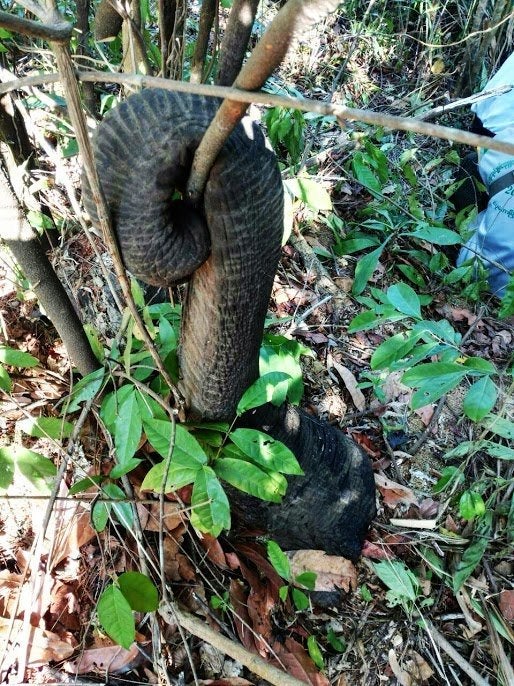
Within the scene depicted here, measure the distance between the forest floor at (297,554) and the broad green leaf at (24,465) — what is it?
0.01 meters

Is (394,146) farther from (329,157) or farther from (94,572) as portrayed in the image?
(94,572)

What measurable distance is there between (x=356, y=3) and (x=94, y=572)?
4441mm

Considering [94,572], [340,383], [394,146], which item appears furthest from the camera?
[394,146]

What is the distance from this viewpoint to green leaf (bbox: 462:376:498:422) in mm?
1365

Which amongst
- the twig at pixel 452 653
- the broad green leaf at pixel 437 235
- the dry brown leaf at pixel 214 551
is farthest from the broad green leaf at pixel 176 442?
the broad green leaf at pixel 437 235

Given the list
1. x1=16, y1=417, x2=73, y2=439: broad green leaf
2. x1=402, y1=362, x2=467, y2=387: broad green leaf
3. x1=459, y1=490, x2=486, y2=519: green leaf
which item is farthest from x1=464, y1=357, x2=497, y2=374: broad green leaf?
x1=16, y1=417, x2=73, y2=439: broad green leaf

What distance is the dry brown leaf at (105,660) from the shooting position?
1.38 m

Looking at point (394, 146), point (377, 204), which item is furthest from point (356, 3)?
point (377, 204)

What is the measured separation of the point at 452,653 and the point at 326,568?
1.55ft

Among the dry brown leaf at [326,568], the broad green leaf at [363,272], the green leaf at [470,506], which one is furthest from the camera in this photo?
the broad green leaf at [363,272]

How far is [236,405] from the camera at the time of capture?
4.64 ft

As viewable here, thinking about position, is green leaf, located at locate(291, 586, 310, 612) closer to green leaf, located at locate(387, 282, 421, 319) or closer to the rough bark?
green leaf, located at locate(387, 282, 421, 319)

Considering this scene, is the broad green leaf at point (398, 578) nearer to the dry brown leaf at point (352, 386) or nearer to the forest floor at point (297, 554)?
the forest floor at point (297, 554)

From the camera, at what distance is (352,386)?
2.37 metres
